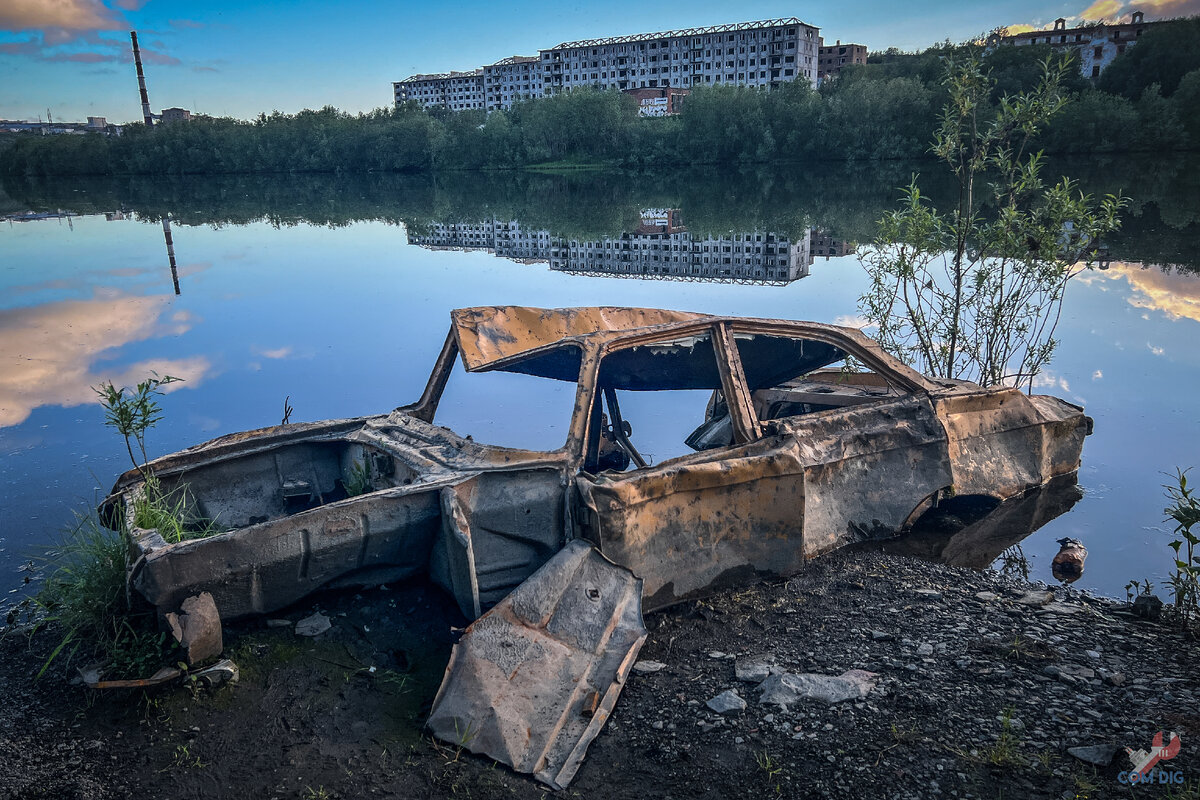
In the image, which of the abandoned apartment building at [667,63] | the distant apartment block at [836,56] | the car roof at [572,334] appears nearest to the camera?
the car roof at [572,334]

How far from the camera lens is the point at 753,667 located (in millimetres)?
3740

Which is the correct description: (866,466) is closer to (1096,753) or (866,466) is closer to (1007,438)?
(1007,438)

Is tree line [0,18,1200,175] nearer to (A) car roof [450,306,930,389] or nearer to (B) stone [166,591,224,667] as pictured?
(A) car roof [450,306,930,389]

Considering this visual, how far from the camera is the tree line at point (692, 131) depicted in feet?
136

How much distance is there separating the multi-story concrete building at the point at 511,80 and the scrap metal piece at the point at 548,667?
118 meters

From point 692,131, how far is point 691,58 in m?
54.8

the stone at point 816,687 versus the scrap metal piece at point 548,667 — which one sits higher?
the scrap metal piece at point 548,667

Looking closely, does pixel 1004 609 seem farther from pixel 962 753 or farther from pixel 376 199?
pixel 376 199

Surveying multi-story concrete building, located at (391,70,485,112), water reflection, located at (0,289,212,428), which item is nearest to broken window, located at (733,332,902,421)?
water reflection, located at (0,289,212,428)

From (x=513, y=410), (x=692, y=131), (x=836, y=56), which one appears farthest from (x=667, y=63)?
(x=513, y=410)

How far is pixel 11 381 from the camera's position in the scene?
10414 millimetres

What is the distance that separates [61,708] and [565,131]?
60.2m

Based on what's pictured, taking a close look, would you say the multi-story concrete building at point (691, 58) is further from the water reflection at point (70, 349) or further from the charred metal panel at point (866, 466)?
the charred metal panel at point (866, 466)

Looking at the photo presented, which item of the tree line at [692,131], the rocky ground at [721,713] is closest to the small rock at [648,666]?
the rocky ground at [721,713]
